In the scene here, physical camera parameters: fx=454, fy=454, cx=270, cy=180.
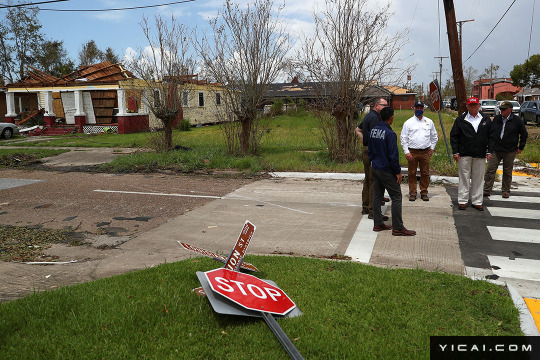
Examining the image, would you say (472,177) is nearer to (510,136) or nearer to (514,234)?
(510,136)

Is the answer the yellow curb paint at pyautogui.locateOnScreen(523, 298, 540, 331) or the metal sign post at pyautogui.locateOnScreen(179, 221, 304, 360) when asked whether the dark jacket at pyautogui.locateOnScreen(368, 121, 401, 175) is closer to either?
the yellow curb paint at pyautogui.locateOnScreen(523, 298, 540, 331)

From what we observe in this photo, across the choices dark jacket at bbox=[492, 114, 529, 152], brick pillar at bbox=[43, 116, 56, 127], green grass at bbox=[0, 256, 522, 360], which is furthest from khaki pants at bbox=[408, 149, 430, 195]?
brick pillar at bbox=[43, 116, 56, 127]

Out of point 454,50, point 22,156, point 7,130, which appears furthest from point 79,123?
point 454,50

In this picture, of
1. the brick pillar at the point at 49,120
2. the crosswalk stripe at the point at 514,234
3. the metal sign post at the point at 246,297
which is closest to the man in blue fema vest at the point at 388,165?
the crosswalk stripe at the point at 514,234

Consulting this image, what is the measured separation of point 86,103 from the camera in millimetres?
31844

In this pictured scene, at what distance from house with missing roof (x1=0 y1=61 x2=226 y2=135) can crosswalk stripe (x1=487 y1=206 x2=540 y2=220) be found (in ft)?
76.9

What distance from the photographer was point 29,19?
46500 millimetres

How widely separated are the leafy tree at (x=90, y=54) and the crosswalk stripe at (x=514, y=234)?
Result: 2546 inches

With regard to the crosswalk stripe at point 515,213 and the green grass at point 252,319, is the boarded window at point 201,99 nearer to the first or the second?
the crosswalk stripe at point 515,213

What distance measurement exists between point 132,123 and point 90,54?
130ft

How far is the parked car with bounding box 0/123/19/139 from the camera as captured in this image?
27.5 meters

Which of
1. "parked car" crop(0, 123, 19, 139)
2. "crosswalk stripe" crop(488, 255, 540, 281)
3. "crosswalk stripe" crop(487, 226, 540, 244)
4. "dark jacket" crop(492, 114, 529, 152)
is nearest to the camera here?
"crosswalk stripe" crop(488, 255, 540, 281)

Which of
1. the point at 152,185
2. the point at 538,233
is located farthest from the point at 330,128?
A: the point at 538,233

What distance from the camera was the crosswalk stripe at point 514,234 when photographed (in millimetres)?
6844
